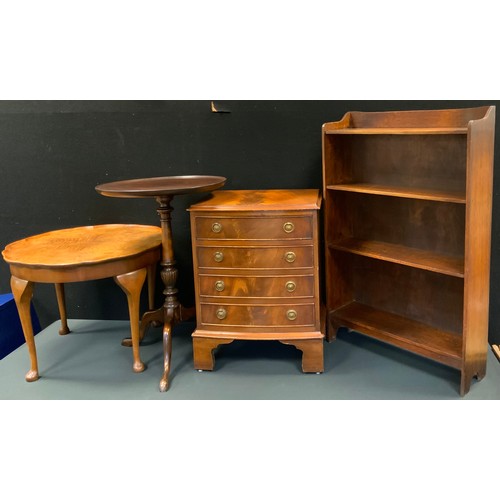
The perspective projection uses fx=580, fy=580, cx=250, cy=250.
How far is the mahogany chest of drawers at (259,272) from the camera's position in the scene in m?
2.91

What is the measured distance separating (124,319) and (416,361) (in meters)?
1.94

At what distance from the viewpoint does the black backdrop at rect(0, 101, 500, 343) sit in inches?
137

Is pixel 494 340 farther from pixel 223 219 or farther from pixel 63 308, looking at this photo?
pixel 63 308

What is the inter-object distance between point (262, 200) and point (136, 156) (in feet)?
3.37

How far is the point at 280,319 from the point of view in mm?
3027

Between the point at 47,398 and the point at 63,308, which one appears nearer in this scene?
the point at 47,398

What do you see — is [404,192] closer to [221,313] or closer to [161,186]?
[221,313]

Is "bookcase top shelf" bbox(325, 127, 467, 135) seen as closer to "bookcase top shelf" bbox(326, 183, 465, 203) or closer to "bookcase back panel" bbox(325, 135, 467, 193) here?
"bookcase back panel" bbox(325, 135, 467, 193)

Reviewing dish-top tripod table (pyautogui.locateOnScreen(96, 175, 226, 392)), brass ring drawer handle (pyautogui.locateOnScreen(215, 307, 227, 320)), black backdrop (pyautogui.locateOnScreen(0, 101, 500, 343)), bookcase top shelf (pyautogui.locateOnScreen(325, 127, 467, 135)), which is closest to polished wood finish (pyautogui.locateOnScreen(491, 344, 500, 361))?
black backdrop (pyautogui.locateOnScreen(0, 101, 500, 343))

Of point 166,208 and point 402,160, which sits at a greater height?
point 402,160

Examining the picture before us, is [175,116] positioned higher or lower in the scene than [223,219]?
higher

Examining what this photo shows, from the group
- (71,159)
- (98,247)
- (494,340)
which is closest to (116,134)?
(71,159)

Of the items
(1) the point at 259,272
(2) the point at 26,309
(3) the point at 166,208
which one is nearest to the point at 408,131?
(1) the point at 259,272

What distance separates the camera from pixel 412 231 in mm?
3240
